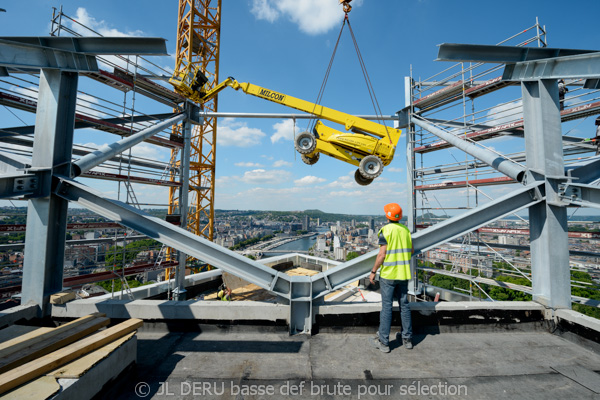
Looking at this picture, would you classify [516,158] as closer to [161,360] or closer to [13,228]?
[161,360]

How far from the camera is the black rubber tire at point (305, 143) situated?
8.23 metres

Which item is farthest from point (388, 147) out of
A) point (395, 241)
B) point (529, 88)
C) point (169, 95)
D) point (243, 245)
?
point (243, 245)

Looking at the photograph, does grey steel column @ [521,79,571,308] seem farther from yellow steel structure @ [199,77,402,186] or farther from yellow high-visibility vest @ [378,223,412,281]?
yellow steel structure @ [199,77,402,186]

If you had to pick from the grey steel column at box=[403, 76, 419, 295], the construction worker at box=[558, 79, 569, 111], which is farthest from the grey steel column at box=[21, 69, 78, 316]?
the construction worker at box=[558, 79, 569, 111]

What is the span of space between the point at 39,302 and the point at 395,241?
5275 mm

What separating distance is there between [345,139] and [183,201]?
20.0 ft

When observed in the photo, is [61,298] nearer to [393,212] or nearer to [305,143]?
[393,212]

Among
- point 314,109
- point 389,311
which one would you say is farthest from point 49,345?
point 314,109

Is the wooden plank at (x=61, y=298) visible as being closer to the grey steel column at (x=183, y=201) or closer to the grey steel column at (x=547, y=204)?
the grey steel column at (x=183, y=201)

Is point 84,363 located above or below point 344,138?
below

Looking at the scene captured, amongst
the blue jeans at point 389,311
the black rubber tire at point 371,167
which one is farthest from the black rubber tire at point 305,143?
the blue jeans at point 389,311

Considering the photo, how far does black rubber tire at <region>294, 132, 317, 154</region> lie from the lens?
823 centimetres

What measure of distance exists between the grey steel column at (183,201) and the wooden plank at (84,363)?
6.27 m

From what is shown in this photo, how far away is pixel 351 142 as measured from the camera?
8.12m
